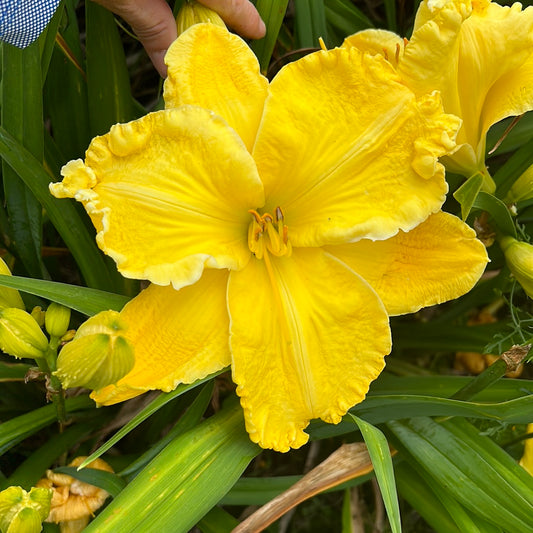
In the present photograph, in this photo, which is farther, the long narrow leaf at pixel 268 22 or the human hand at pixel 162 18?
the long narrow leaf at pixel 268 22

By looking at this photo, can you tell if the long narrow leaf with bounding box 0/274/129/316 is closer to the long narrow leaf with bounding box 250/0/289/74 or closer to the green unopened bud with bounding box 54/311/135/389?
the green unopened bud with bounding box 54/311/135/389

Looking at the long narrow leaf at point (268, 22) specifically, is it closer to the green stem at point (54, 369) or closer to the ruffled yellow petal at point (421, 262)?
the ruffled yellow petal at point (421, 262)

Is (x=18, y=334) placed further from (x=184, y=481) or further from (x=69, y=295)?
(x=184, y=481)

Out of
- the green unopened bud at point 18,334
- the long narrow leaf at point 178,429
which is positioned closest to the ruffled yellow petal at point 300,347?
the long narrow leaf at point 178,429

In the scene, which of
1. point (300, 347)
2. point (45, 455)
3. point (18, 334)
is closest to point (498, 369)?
point (300, 347)

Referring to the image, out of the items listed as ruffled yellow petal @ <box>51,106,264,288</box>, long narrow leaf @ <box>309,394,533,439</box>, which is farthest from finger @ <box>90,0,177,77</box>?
long narrow leaf @ <box>309,394,533,439</box>

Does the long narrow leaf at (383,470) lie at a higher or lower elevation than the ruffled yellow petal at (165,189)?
lower

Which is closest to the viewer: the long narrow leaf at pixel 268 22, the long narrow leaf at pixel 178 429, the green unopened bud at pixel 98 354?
the green unopened bud at pixel 98 354
